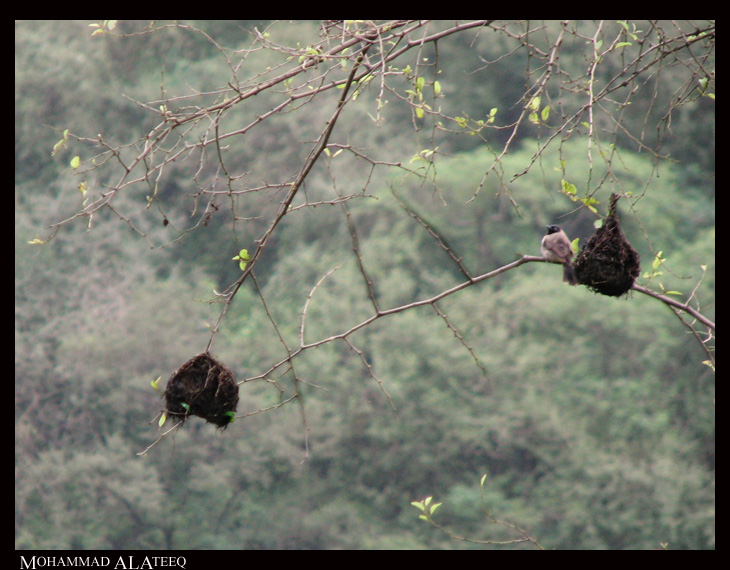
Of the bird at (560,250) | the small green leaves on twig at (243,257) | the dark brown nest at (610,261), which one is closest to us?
the small green leaves on twig at (243,257)

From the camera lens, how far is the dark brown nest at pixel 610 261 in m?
2.84

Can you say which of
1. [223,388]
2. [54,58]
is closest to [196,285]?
[54,58]

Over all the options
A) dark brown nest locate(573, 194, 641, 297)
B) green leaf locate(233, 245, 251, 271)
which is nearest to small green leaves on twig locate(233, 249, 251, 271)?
green leaf locate(233, 245, 251, 271)

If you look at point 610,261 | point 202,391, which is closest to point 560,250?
point 610,261

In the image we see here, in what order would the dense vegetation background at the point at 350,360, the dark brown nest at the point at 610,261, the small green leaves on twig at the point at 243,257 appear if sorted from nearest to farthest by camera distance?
the small green leaves on twig at the point at 243,257
the dark brown nest at the point at 610,261
the dense vegetation background at the point at 350,360

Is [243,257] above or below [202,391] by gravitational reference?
above

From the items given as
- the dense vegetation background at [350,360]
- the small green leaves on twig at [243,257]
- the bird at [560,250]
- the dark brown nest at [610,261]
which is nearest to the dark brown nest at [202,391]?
the small green leaves on twig at [243,257]

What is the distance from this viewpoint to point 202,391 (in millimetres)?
2707

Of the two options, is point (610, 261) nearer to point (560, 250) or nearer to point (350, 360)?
point (560, 250)

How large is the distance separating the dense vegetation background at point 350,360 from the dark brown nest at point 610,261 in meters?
11.5

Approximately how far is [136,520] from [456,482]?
6.12 metres

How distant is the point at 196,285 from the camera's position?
1591cm

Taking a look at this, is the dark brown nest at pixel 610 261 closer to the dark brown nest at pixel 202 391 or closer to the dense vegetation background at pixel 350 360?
the dark brown nest at pixel 202 391

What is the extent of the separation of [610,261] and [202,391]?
1.50m
